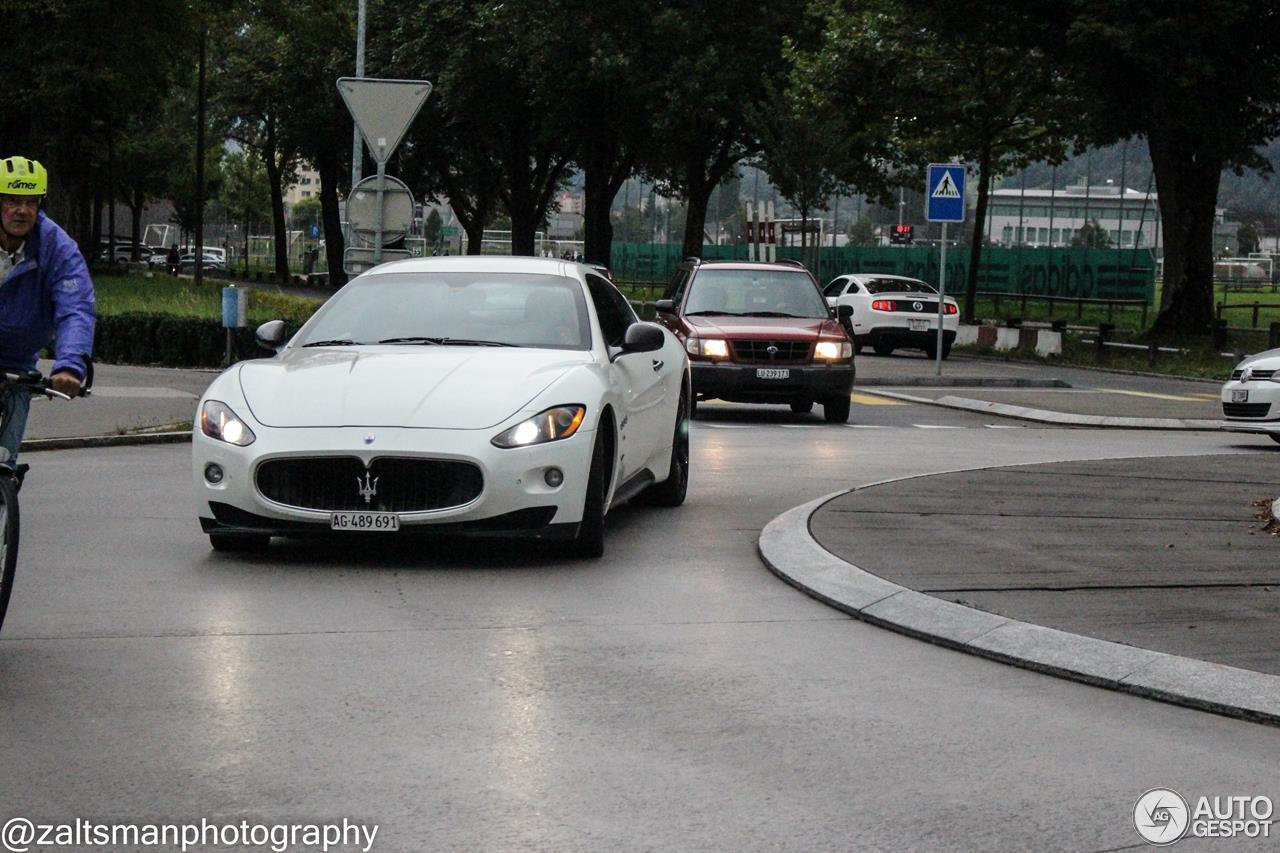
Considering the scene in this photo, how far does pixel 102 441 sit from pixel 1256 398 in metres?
10.0

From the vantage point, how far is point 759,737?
19.3 ft

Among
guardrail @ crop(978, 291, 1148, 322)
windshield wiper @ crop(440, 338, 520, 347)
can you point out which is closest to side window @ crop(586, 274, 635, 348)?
windshield wiper @ crop(440, 338, 520, 347)

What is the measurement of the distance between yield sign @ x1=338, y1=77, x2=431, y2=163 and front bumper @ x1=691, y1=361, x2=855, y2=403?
4346 mm

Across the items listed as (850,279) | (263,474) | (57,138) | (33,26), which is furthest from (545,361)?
(57,138)

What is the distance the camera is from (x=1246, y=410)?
709 inches

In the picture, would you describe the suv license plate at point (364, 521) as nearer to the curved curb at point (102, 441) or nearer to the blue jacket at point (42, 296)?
the blue jacket at point (42, 296)

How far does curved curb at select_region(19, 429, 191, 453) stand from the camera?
49.5 feet

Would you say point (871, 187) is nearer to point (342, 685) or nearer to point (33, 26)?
point (33, 26)

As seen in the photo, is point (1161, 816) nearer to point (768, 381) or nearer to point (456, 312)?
point (456, 312)

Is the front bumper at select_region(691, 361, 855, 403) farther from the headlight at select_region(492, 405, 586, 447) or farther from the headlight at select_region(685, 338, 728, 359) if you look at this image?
the headlight at select_region(492, 405, 586, 447)

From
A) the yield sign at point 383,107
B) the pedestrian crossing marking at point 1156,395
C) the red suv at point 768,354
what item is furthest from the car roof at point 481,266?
the pedestrian crossing marking at point 1156,395

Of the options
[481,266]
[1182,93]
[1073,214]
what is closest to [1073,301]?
[1182,93]

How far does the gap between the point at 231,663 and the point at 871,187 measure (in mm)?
47905

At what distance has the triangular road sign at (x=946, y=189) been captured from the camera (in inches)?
1082
